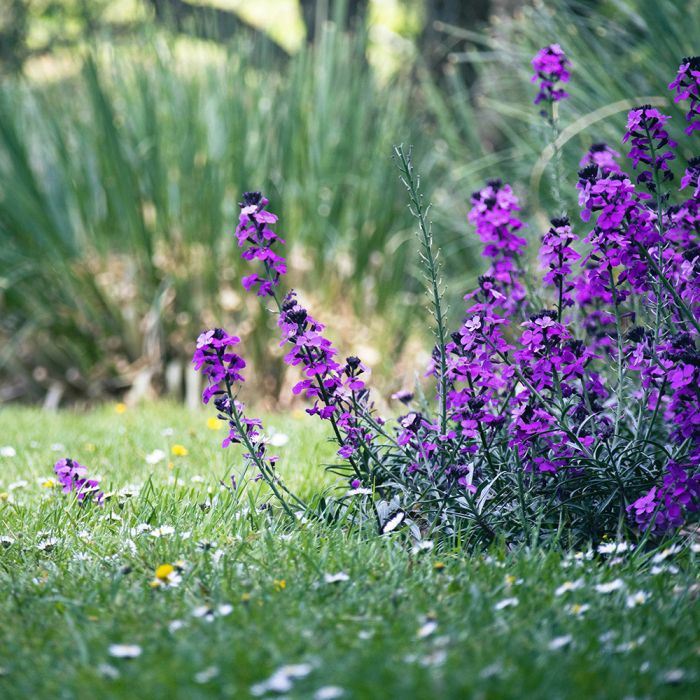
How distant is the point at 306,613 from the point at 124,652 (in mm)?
394

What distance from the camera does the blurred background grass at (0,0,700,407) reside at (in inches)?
221

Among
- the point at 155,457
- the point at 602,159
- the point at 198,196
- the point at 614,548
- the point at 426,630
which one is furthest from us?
the point at 198,196

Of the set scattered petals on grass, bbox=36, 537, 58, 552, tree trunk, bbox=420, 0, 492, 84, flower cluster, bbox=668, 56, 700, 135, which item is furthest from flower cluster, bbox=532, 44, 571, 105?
tree trunk, bbox=420, 0, 492, 84

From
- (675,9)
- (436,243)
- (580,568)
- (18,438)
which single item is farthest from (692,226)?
(436,243)

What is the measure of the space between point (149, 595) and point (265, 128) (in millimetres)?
4079

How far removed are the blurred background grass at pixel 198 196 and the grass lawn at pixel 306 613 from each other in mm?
2940

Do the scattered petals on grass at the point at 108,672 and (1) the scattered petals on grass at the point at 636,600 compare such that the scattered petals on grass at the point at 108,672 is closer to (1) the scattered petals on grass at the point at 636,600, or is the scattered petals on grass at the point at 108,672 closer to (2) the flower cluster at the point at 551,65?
(1) the scattered petals on grass at the point at 636,600

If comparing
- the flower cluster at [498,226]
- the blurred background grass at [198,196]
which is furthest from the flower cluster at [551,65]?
the blurred background grass at [198,196]

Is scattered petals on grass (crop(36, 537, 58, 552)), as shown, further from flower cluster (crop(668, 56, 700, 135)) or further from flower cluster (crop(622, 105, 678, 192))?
flower cluster (crop(668, 56, 700, 135))

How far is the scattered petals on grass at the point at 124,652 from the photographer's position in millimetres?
1816

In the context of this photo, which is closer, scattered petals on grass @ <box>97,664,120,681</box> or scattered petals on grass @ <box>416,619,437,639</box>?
scattered petals on grass @ <box>97,664,120,681</box>

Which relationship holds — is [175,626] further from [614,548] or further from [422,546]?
[614,548]

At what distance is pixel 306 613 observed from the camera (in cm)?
202

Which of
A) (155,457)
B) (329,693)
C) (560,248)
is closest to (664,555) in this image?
(560,248)
